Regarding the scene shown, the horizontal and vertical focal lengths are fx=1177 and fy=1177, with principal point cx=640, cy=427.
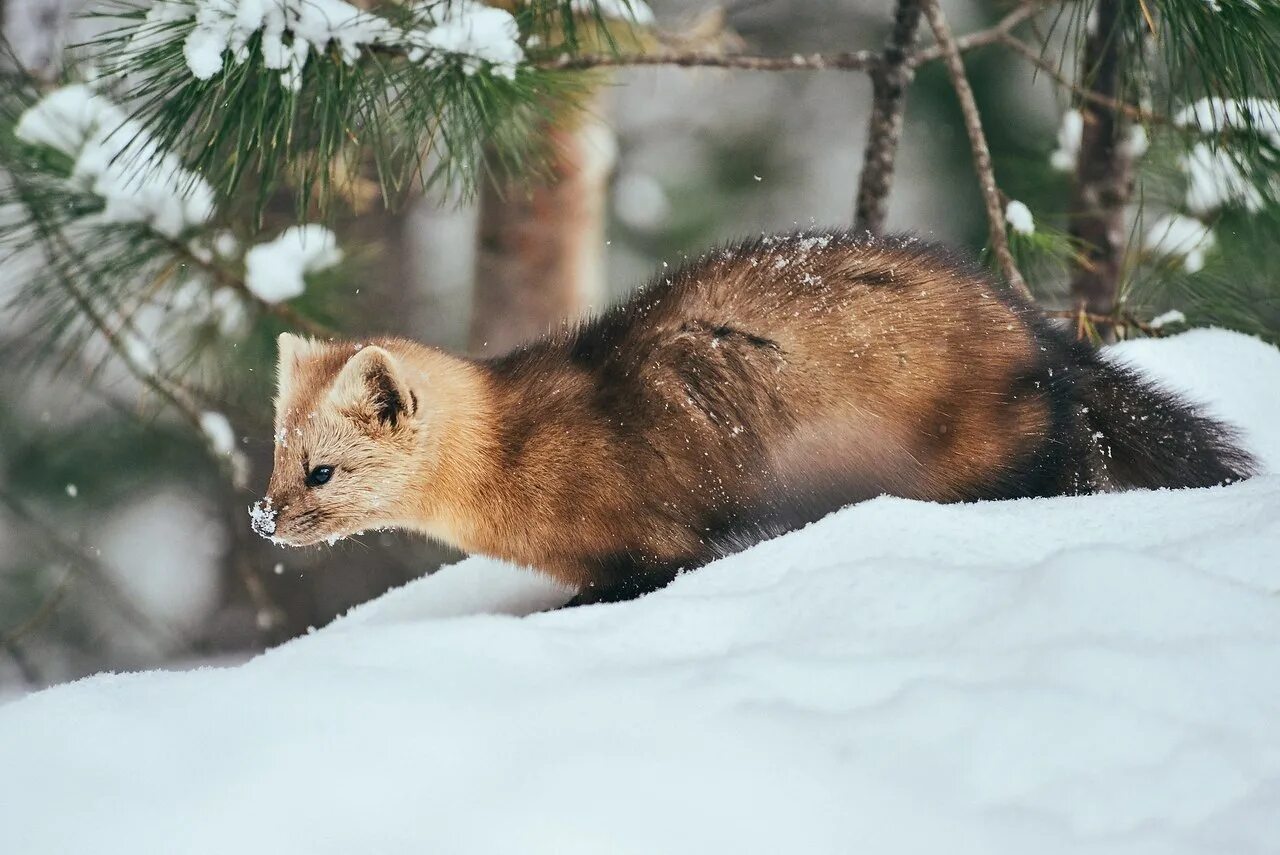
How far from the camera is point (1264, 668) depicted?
147 centimetres

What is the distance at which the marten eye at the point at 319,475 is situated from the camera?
276 cm

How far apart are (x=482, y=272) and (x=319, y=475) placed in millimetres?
2739

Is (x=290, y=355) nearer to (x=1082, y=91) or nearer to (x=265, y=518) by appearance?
(x=265, y=518)

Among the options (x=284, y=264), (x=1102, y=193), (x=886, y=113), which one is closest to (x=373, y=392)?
(x=284, y=264)

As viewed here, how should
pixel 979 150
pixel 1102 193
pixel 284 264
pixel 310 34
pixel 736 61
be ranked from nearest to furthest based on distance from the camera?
pixel 310 34
pixel 979 150
pixel 736 61
pixel 284 264
pixel 1102 193

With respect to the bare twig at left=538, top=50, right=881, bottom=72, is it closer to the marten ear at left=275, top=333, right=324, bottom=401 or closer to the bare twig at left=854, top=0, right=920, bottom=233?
the bare twig at left=854, top=0, right=920, bottom=233

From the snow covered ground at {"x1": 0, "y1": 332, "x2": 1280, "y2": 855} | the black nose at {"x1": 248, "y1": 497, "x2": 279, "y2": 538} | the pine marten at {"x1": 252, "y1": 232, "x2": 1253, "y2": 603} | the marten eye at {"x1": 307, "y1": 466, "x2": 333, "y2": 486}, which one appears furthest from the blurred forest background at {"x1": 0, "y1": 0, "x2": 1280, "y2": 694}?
the snow covered ground at {"x1": 0, "y1": 332, "x2": 1280, "y2": 855}

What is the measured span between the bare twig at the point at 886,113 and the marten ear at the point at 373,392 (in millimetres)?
1425

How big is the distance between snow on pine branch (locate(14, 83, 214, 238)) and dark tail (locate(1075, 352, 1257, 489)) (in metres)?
2.54

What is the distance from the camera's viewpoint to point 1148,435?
2648mm

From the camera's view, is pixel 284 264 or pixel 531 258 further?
pixel 531 258

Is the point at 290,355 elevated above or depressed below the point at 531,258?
above

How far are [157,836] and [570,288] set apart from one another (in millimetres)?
4116

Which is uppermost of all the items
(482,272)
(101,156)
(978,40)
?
(978,40)
